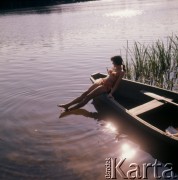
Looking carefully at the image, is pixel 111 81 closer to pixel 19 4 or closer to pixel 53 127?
pixel 53 127

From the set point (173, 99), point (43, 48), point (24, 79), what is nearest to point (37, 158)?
point (173, 99)

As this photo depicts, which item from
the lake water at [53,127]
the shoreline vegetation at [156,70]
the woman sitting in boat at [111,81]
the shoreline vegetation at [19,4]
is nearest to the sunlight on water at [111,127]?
the lake water at [53,127]

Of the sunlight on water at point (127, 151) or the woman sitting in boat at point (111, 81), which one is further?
the woman sitting in boat at point (111, 81)

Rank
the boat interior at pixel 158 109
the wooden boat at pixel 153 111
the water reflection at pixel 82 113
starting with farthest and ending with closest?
the water reflection at pixel 82 113
the boat interior at pixel 158 109
the wooden boat at pixel 153 111

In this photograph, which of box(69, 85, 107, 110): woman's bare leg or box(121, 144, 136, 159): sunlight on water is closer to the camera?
box(121, 144, 136, 159): sunlight on water

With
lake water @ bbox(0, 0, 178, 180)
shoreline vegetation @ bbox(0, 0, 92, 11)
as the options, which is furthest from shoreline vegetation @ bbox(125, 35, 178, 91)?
shoreline vegetation @ bbox(0, 0, 92, 11)

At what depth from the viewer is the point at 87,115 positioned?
9.53m

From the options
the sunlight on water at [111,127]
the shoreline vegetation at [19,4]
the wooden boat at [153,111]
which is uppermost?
the shoreline vegetation at [19,4]

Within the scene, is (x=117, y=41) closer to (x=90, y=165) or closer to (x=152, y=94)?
(x=152, y=94)

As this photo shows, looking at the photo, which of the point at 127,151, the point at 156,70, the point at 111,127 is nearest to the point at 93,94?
the point at 111,127

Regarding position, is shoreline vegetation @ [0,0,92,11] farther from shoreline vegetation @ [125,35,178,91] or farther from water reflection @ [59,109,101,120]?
water reflection @ [59,109,101,120]

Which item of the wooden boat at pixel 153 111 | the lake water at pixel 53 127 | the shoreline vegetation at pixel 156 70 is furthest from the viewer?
the shoreline vegetation at pixel 156 70

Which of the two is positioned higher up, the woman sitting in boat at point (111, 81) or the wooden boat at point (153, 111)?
the woman sitting in boat at point (111, 81)

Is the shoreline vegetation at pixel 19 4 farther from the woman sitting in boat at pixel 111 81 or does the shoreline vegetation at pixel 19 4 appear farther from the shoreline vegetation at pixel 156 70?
the woman sitting in boat at pixel 111 81
